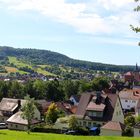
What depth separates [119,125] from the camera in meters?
60.0

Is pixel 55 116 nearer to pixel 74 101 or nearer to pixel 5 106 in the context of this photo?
pixel 5 106

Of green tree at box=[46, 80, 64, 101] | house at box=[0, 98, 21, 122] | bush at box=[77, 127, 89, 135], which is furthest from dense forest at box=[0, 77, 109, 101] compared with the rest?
bush at box=[77, 127, 89, 135]

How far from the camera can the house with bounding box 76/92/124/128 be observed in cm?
7138

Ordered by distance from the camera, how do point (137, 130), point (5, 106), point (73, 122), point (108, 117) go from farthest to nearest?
point (5, 106)
point (108, 117)
point (73, 122)
point (137, 130)

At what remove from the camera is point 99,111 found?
7144 cm

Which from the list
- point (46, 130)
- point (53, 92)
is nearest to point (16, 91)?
point (53, 92)

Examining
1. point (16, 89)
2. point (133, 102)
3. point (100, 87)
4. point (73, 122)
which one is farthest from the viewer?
point (100, 87)

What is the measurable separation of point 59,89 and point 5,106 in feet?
148

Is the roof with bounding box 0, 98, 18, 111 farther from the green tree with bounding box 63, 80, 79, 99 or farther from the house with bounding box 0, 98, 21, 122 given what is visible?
the green tree with bounding box 63, 80, 79, 99

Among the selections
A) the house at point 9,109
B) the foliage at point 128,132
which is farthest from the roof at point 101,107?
the house at point 9,109

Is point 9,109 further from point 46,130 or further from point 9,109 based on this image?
point 46,130

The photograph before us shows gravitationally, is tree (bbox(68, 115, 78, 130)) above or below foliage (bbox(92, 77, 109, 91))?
below

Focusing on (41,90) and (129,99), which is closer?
(129,99)

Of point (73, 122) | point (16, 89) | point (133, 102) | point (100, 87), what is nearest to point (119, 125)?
point (73, 122)
